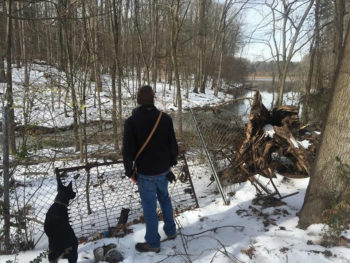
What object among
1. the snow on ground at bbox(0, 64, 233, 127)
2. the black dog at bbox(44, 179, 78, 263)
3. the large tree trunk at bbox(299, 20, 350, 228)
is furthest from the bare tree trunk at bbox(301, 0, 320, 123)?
the black dog at bbox(44, 179, 78, 263)

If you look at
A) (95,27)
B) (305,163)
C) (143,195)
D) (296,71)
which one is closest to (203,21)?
(296,71)

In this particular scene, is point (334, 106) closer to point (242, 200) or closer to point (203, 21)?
point (242, 200)

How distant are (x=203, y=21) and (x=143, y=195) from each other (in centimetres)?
2513

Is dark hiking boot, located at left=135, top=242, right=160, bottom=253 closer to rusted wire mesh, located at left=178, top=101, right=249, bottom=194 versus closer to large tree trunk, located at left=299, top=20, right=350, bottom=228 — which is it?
large tree trunk, located at left=299, top=20, right=350, bottom=228

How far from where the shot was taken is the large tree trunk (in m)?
2.55

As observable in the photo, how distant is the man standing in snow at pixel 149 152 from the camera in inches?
104

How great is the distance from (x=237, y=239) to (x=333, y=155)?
144 centimetres

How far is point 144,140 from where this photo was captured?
269 cm

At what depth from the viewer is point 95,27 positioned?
923 cm

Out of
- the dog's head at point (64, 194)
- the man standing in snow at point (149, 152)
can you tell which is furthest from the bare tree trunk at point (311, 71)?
the dog's head at point (64, 194)

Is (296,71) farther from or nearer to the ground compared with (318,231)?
farther from the ground

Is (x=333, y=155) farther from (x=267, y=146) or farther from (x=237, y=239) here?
(x=267, y=146)

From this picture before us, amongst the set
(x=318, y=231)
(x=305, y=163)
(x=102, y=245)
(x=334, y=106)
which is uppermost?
(x=334, y=106)

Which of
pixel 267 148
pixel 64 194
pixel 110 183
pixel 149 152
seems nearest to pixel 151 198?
pixel 149 152
